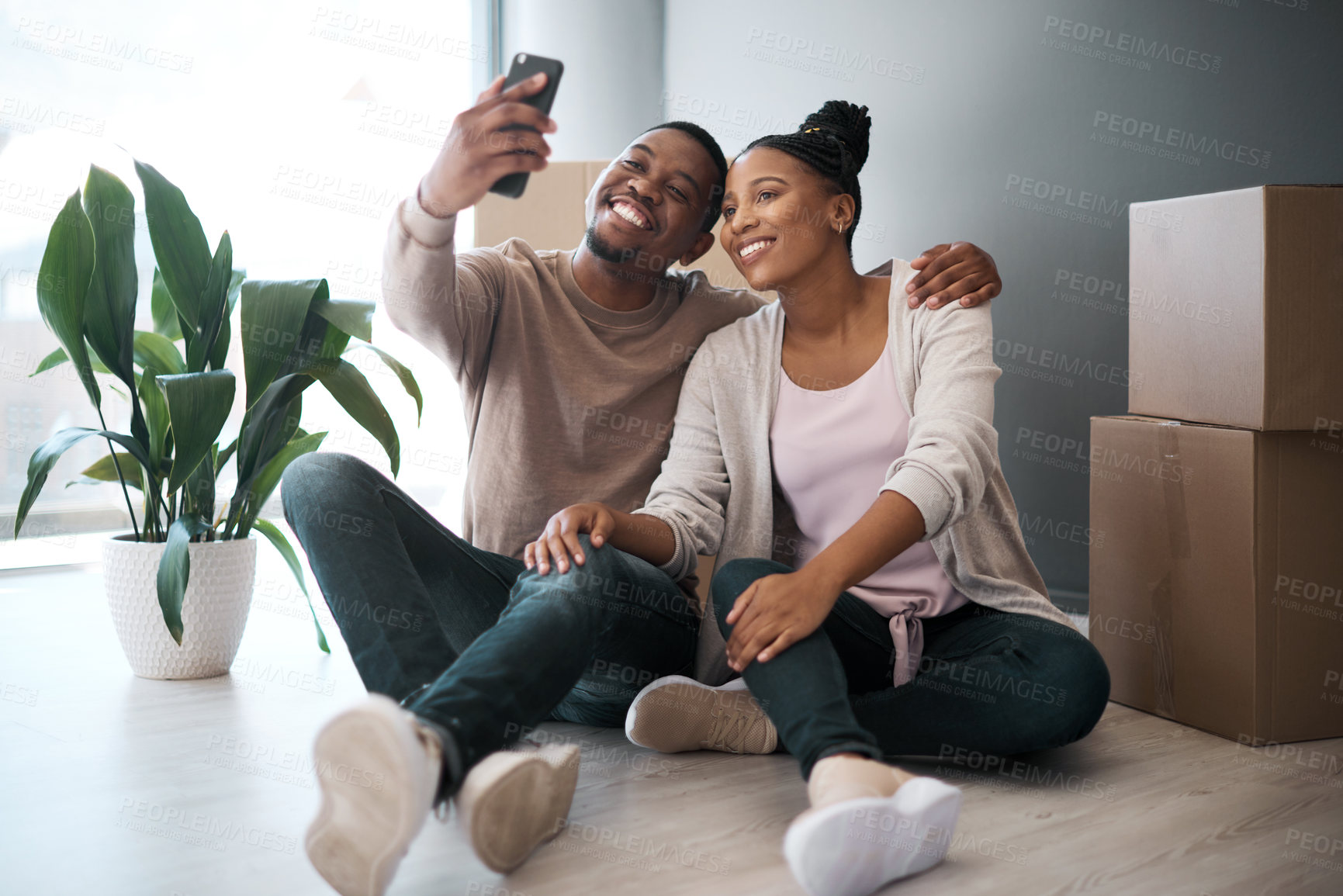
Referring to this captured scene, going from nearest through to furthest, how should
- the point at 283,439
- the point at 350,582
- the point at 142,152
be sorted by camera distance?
the point at 350,582
the point at 283,439
the point at 142,152

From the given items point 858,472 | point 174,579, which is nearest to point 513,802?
point 858,472

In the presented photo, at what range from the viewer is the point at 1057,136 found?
1968 millimetres

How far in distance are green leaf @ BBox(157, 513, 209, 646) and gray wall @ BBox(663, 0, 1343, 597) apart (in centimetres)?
155

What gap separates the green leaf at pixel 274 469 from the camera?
1644 millimetres

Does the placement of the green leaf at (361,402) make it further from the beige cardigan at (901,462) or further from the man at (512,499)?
the beige cardigan at (901,462)

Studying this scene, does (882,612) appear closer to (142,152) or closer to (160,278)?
(160,278)

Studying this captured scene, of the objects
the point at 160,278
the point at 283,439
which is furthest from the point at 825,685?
the point at 160,278

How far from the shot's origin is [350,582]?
101 cm

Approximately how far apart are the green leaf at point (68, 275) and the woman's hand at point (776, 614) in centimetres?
109

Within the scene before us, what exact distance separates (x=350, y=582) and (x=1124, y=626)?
108 cm

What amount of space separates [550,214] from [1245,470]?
1294 millimetres

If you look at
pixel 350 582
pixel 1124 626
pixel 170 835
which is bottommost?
pixel 170 835

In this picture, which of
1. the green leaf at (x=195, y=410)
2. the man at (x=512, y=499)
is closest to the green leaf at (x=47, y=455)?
the green leaf at (x=195, y=410)

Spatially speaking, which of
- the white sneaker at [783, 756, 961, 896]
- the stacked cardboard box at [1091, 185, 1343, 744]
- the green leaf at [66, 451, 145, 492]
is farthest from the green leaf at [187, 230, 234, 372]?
the stacked cardboard box at [1091, 185, 1343, 744]
